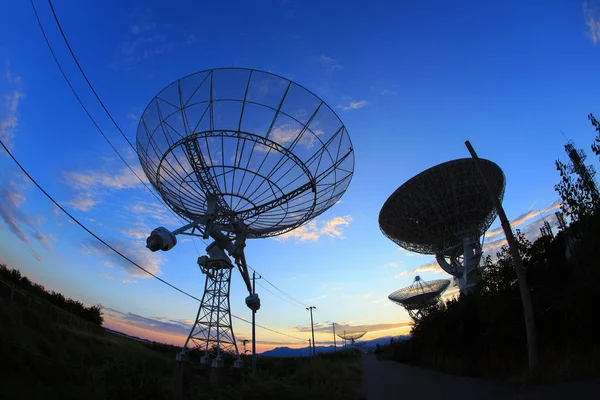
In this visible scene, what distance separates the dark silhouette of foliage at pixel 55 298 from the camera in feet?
131

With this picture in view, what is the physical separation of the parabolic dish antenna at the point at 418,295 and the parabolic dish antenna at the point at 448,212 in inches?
546

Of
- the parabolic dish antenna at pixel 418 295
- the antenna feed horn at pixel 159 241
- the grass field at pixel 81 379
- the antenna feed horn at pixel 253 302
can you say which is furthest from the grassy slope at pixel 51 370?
the parabolic dish antenna at pixel 418 295

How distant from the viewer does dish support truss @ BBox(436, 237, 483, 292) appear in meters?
32.7

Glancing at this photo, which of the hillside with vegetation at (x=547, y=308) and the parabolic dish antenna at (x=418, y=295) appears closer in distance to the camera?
the hillside with vegetation at (x=547, y=308)

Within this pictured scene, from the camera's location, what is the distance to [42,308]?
23.3 m

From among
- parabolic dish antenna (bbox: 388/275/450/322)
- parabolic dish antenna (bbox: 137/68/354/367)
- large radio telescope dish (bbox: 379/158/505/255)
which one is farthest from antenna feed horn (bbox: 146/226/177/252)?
parabolic dish antenna (bbox: 388/275/450/322)

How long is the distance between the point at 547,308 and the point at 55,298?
52388mm

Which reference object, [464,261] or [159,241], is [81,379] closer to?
[159,241]

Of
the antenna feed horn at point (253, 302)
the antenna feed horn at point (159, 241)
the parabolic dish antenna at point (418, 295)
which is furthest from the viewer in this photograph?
the parabolic dish antenna at point (418, 295)

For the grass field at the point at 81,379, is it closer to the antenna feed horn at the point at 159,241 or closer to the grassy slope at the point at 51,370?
the grassy slope at the point at 51,370

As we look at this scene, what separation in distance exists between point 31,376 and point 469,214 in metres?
33.3

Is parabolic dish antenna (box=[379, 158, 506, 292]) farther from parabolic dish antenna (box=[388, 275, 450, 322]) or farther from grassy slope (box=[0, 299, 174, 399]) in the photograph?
grassy slope (box=[0, 299, 174, 399])

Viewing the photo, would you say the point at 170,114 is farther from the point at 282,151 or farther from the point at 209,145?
the point at 282,151

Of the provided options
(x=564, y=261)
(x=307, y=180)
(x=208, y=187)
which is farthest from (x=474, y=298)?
(x=208, y=187)
